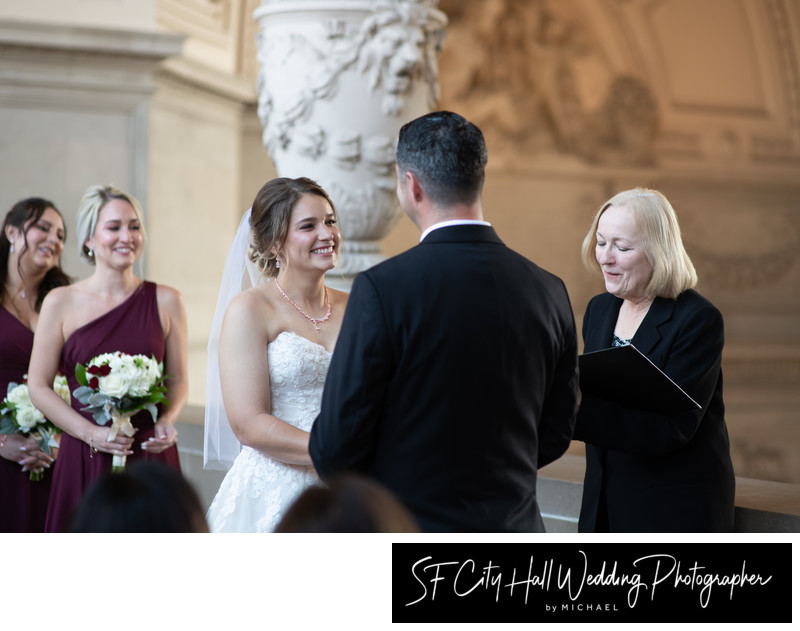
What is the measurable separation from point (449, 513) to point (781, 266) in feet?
30.4

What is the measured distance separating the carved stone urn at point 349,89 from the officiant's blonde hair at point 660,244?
2365 mm

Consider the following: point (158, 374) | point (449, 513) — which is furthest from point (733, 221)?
point (449, 513)

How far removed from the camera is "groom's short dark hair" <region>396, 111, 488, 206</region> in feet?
6.89

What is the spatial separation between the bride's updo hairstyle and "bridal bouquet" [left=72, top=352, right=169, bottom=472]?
2.30 feet

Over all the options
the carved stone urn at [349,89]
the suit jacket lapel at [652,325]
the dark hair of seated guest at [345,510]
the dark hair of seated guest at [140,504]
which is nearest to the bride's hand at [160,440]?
the carved stone urn at [349,89]

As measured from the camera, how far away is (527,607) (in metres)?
1.76

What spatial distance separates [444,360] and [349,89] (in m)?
3.15

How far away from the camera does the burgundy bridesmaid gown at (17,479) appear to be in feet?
13.0

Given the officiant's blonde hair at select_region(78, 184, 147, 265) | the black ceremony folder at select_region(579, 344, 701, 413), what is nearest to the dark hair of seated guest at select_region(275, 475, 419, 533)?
the black ceremony folder at select_region(579, 344, 701, 413)

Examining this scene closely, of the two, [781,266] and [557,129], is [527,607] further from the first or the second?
[781,266]

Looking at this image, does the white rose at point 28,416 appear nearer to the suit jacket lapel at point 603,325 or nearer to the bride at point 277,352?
the bride at point 277,352

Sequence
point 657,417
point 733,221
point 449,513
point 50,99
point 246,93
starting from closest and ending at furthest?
point 449,513, point 657,417, point 50,99, point 246,93, point 733,221

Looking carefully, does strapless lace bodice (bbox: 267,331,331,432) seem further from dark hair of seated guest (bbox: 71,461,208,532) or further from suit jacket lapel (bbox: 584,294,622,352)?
dark hair of seated guest (bbox: 71,461,208,532)

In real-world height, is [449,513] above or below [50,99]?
below
